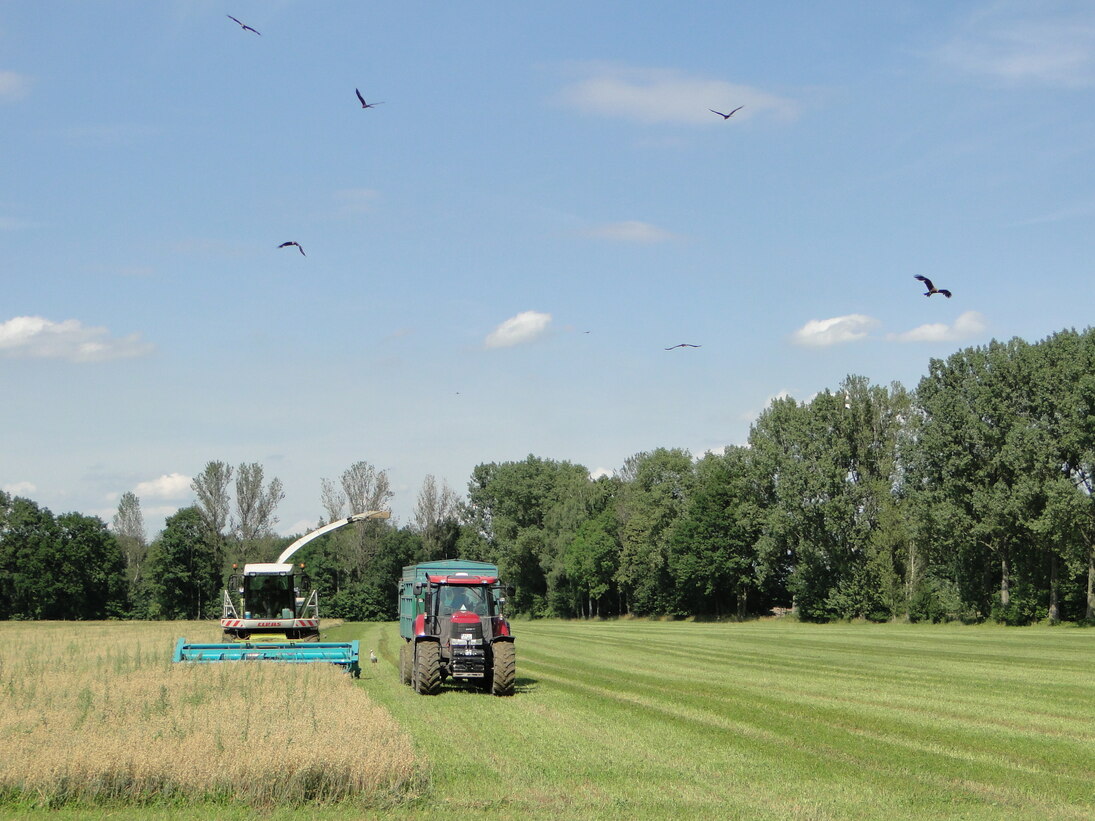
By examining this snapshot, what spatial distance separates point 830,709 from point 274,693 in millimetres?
10554

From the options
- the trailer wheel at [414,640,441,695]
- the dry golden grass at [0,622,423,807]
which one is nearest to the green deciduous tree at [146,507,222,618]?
the trailer wheel at [414,640,441,695]

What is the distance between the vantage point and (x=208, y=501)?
10075 cm

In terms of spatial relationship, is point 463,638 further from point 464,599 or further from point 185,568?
point 185,568

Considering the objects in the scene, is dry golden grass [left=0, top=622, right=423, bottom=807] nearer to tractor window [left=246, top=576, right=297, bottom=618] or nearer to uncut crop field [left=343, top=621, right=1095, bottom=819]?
uncut crop field [left=343, top=621, right=1095, bottom=819]

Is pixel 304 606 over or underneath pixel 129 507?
underneath

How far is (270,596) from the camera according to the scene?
1352 inches

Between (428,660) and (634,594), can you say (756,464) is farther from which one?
(428,660)

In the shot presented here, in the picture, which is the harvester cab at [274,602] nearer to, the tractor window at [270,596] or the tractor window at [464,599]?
the tractor window at [270,596]

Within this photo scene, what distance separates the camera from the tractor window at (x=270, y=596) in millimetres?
34156

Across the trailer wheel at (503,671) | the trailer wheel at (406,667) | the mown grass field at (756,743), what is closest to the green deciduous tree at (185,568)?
the mown grass field at (756,743)

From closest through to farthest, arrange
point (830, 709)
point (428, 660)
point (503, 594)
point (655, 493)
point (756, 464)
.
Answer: point (830, 709), point (428, 660), point (503, 594), point (756, 464), point (655, 493)

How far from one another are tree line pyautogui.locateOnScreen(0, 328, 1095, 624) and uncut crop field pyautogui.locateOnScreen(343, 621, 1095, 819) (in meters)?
24.5

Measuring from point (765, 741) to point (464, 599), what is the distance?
9.33 meters

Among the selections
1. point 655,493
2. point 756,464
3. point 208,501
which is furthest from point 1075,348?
point 208,501
